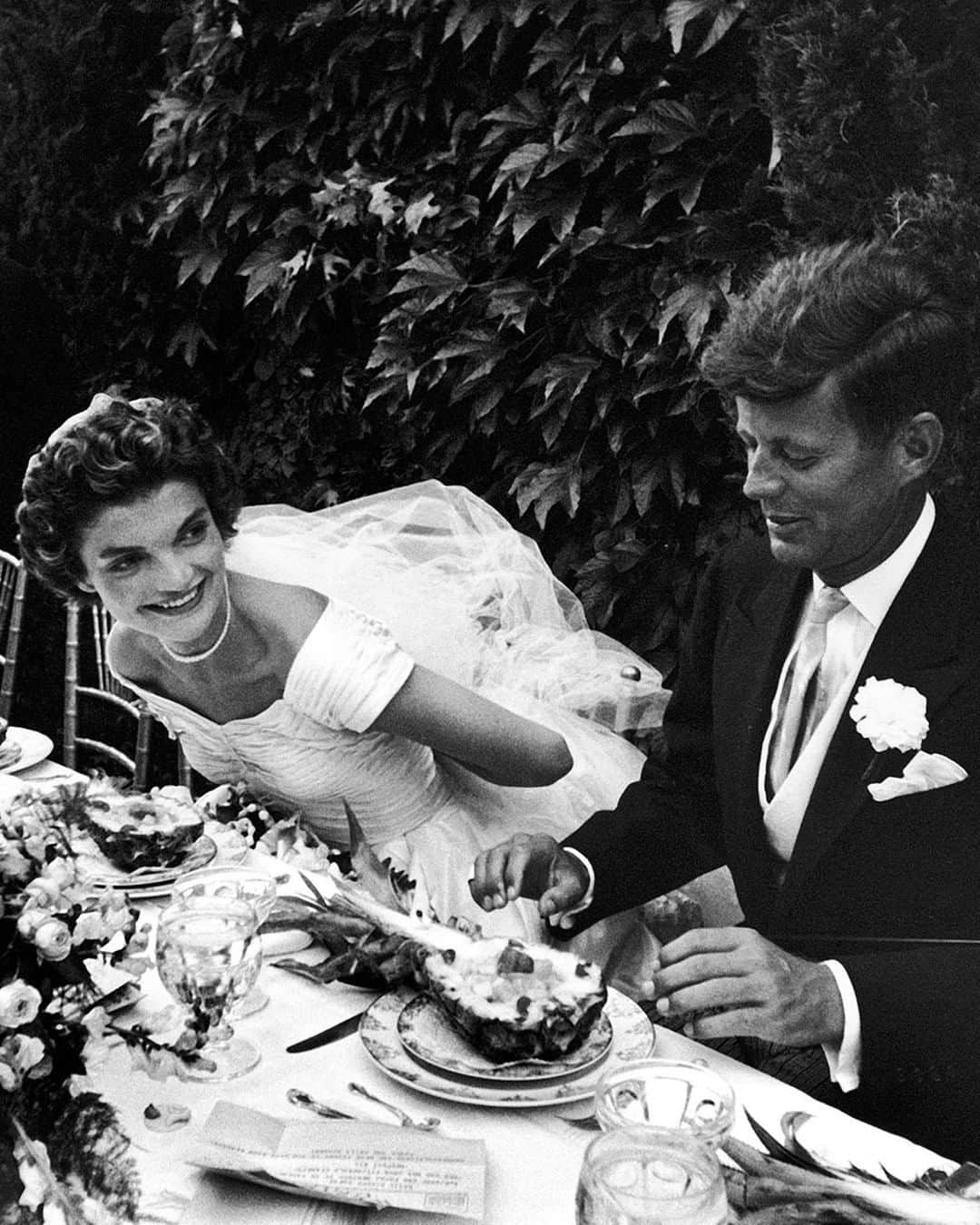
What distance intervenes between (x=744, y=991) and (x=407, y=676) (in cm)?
105

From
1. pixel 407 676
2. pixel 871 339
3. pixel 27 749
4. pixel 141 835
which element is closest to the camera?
pixel 871 339

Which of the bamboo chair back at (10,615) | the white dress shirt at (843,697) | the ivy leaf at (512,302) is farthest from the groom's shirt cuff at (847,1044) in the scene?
the bamboo chair back at (10,615)

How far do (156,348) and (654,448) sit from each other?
1469mm

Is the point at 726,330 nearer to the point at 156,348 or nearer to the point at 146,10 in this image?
the point at 156,348

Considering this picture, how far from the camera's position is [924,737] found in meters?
1.62

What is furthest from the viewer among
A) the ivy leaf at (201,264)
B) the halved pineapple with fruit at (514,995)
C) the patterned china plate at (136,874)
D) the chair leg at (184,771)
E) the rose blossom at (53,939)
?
the chair leg at (184,771)

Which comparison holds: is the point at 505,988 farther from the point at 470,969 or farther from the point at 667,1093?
the point at 667,1093

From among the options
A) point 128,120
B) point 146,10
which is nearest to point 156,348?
point 128,120

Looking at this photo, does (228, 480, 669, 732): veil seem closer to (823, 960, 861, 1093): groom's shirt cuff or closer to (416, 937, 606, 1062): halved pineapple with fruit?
(823, 960, 861, 1093): groom's shirt cuff

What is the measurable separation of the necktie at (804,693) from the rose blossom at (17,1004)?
1.05m

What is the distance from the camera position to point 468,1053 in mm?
1350

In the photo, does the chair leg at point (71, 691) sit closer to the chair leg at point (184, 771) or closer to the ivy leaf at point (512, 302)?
the chair leg at point (184, 771)

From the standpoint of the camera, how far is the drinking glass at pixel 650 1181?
3.14 feet

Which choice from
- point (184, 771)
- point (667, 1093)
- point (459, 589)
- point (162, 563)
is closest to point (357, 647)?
point (459, 589)
